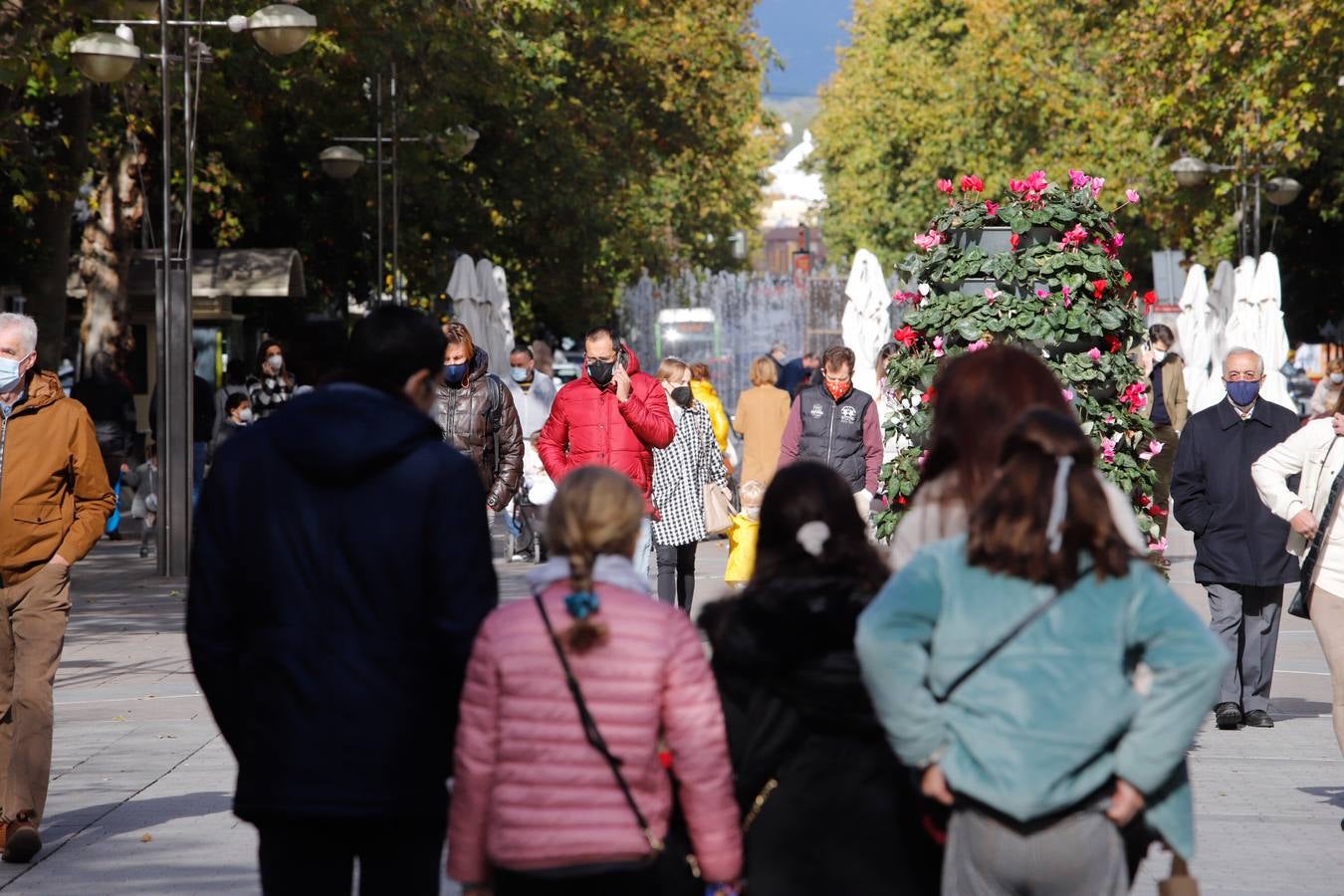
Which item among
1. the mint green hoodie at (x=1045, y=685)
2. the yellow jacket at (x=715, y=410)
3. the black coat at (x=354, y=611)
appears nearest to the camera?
the mint green hoodie at (x=1045, y=685)

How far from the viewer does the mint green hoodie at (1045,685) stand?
387 centimetres

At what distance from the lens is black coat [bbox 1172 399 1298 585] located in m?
10.6

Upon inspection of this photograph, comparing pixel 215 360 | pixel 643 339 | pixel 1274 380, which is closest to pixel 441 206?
pixel 215 360

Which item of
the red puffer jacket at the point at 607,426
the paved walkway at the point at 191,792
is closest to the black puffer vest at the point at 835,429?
the red puffer jacket at the point at 607,426

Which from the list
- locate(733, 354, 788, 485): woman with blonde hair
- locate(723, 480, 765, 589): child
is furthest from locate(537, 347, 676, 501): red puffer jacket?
locate(733, 354, 788, 485): woman with blonde hair

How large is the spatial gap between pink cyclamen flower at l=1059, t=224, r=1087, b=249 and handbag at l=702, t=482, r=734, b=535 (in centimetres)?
370

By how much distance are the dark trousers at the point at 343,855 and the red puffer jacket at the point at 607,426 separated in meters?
7.36

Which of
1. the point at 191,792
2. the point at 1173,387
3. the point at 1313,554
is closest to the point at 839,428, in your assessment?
the point at 1313,554

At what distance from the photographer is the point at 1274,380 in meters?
24.1

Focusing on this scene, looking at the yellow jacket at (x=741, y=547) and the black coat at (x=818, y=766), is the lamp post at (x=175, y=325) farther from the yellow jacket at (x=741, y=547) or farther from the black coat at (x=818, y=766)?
the black coat at (x=818, y=766)

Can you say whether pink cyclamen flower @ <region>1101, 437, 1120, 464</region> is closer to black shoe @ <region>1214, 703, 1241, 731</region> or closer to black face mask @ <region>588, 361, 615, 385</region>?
black shoe @ <region>1214, 703, 1241, 731</region>

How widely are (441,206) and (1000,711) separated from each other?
104 ft

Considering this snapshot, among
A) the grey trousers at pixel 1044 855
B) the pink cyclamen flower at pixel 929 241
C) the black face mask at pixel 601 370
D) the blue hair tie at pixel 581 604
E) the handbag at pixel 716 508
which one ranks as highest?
the pink cyclamen flower at pixel 929 241

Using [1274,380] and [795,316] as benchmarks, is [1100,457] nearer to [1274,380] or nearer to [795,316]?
[1274,380]
